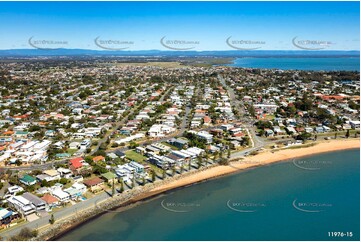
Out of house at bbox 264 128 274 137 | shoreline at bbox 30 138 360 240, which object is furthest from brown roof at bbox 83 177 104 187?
house at bbox 264 128 274 137

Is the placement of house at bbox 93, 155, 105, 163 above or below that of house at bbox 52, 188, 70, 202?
above

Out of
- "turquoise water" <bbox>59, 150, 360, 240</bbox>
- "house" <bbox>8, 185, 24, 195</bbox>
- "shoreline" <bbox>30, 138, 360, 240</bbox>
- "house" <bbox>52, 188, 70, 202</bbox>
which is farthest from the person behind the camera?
"house" <bbox>8, 185, 24, 195</bbox>

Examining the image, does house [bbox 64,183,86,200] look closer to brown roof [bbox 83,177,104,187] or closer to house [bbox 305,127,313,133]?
brown roof [bbox 83,177,104,187]

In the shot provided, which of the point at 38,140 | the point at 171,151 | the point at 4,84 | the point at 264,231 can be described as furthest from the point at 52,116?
the point at 4,84

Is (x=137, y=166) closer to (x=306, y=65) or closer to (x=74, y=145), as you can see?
(x=74, y=145)

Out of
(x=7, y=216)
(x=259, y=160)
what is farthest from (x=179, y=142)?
(x=7, y=216)

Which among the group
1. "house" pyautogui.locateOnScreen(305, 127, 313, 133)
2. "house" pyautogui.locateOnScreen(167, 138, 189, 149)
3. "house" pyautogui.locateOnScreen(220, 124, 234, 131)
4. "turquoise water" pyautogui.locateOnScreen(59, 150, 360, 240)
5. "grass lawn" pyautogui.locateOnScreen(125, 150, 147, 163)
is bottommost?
"turquoise water" pyautogui.locateOnScreen(59, 150, 360, 240)

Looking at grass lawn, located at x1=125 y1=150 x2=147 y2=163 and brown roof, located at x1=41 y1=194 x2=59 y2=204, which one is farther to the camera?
grass lawn, located at x1=125 y1=150 x2=147 y2=163

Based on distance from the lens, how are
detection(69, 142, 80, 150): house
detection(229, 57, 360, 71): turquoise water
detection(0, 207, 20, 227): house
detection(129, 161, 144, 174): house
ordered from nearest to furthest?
1. detection(0, 207, 20, 227): house
2. detection(129, 161, 144, 174): house
3. detection(69, 142, 80, 150): house
4. detection(229, 57, 360, 71): turquoise water
